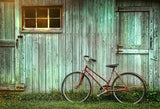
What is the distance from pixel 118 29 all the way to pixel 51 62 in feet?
7.35

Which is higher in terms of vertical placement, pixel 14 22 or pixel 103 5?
pixel 103 5

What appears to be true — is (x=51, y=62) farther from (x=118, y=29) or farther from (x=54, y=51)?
(x=118, y=29)

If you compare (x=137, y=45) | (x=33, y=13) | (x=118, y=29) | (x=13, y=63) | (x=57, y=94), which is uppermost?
(x=33, y=13)

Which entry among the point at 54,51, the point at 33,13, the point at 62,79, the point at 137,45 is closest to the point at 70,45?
the point at 54,51

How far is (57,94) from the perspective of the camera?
21.0 feet

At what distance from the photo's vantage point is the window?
21.6 ft

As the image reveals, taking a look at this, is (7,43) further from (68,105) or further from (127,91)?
(127,91)

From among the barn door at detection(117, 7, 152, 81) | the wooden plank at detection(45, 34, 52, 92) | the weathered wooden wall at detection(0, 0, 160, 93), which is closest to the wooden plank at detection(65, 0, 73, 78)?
the weathered wooden wall at detection(0, 0, 160, 93)

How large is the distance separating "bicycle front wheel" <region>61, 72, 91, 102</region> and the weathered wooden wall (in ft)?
0.75

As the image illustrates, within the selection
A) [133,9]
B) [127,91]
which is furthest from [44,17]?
[127,91]

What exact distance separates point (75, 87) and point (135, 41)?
227cm

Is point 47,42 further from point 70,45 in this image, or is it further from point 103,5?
point 103,5

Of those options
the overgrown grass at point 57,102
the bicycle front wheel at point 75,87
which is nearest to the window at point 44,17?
the bicycle front wheel at point 75,87

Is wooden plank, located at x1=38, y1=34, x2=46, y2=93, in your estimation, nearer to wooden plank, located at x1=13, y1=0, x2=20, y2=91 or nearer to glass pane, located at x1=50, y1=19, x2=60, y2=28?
glass pane, located at x1=50, y1=19, x2=60, y2=28
